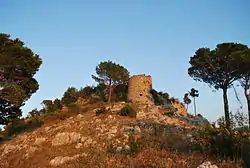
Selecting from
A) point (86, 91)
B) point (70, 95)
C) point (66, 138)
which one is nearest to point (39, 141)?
point (66, 138)

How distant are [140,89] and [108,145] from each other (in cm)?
2341

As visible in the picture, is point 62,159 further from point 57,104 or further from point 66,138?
point 57,104

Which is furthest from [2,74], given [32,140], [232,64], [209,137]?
[232,64]

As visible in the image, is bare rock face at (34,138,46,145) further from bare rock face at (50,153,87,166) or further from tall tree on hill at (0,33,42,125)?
bare rock face at (50,153,87,166)

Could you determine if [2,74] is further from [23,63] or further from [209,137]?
[209,137]

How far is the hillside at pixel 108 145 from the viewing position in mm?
9656

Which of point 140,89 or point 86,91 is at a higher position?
point 86,91

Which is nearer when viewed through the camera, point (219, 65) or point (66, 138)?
point (66, 138)

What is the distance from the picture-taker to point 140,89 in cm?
3797

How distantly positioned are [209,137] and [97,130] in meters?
11.3

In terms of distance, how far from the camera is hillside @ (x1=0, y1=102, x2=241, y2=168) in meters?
9.66

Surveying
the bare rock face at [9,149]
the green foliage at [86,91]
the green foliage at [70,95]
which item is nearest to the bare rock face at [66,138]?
the bare rock face at [9,149]

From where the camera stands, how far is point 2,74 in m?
19.3

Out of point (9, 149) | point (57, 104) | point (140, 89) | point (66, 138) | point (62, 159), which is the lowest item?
point (9, 149)
